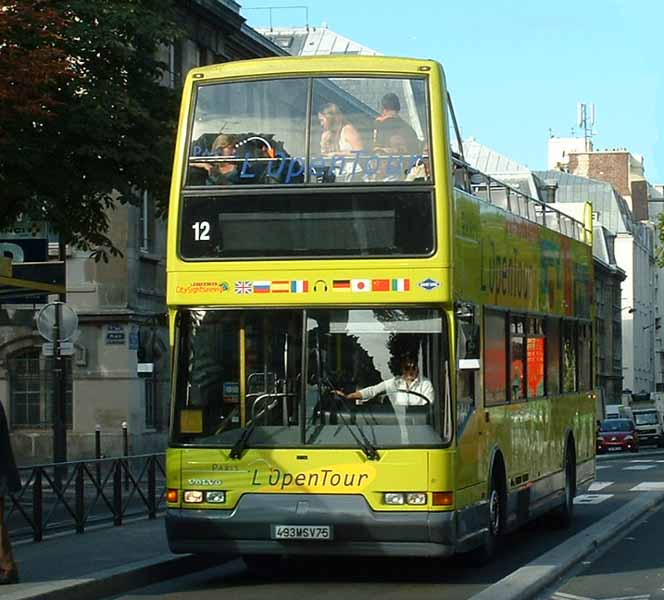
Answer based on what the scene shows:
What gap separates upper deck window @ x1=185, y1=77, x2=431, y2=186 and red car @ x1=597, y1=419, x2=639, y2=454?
188 feet

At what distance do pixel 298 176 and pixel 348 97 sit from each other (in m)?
0.88

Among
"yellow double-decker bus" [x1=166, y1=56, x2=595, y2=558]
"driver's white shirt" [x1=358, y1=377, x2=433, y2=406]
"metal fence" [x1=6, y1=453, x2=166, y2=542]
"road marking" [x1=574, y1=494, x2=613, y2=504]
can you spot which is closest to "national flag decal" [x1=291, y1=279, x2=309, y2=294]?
"yellow double-decker bus" [x1=166, y1=56, x2=595, y2=558]

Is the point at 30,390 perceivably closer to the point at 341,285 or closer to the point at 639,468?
the point at 639,468

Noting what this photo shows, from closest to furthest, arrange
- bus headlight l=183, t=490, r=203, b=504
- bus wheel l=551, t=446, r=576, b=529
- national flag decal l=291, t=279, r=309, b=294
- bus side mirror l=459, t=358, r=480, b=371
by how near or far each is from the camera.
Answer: national flag decal l=291, t=279, r=309, b=294
bus headlight l=183, t=490, r=203, b=504
bus side mirror l=459, t=358, r=480, b=371
bus wheel l=551, t=446, r=576, b=529

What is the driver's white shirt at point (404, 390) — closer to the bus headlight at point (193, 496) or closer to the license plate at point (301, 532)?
the license plate at point (301, 532)

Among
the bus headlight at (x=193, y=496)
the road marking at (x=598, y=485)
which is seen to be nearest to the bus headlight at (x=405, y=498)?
the bus headlight at (x=193, y=496)

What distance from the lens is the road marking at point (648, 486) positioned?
108 feet

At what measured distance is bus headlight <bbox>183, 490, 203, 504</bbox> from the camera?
15109 mm

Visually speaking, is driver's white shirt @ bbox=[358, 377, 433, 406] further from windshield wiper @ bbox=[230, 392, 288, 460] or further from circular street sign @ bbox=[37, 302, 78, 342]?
circular street sign @ bbox=[37, 302, 78, 342]

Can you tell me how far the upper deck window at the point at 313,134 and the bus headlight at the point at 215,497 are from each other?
2644mm

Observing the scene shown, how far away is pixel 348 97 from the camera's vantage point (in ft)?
50.5

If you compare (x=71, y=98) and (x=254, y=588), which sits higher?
(x=71, y=98)

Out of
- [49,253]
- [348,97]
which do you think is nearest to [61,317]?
[348,97]

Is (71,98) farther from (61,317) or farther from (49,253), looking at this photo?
(49,253)
